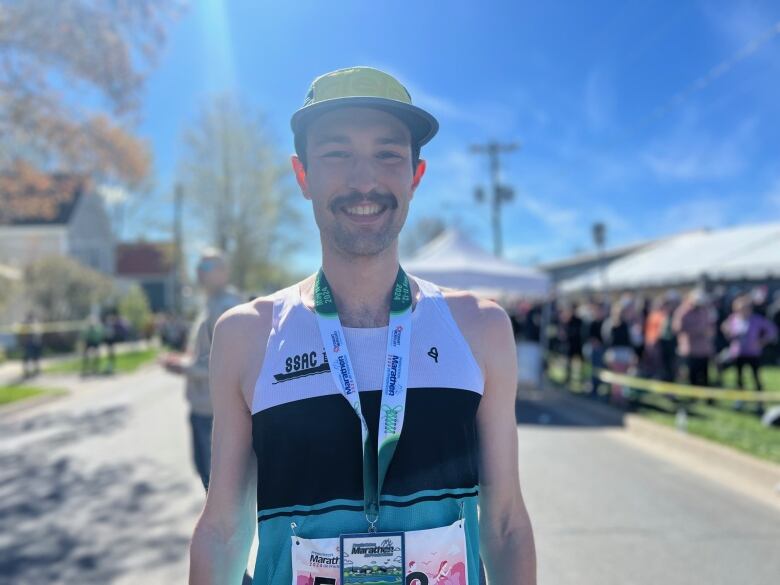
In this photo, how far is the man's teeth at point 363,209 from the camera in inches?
65.9

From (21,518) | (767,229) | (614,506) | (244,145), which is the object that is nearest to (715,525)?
(614,506)

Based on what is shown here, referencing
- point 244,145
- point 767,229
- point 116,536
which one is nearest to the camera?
point 116,536

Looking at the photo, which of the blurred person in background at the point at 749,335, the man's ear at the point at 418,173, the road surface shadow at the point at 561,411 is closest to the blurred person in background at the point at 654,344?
the blurred person in background at the point at 749,335

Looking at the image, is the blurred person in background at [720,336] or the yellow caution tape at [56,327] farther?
the yellow caution tape at [56,327]

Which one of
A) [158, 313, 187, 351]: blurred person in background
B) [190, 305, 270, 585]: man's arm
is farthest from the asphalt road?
[158, 313, 187, 351]: blurred person in background

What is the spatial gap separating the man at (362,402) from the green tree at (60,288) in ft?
92.4

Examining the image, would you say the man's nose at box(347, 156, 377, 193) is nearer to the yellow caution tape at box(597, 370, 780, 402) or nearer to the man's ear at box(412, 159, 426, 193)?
the man's ear at box(412, 159, 426, 193)

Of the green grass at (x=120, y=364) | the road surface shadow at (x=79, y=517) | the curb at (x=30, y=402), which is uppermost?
the green grass at (x=120, y=364)

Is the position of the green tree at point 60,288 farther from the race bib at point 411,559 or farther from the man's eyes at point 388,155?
the race bib at point 411,559

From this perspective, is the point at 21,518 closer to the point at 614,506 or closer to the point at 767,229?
the point at 614,506

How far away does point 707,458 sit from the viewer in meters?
7.25

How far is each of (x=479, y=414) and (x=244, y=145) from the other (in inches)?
1362

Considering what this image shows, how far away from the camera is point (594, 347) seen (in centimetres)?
1252

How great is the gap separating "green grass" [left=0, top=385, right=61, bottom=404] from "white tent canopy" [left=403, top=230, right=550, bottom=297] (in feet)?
26.4
